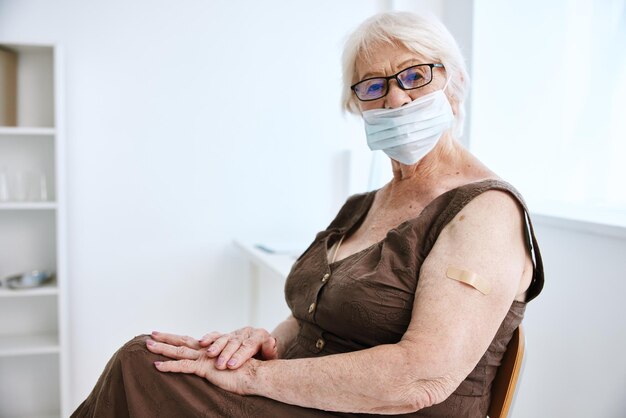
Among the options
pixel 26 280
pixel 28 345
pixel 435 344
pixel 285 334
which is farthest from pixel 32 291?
pixel 435 344

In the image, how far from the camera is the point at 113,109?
270cm

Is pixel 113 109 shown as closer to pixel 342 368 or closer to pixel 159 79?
pixel 159 79

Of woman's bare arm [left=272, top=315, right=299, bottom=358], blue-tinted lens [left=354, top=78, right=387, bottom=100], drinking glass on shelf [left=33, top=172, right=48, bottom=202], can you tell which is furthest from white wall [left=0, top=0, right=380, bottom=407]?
blue-tinted lens [left=354, top=78, right=387, bottom=100]

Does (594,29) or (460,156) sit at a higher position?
(594,29)

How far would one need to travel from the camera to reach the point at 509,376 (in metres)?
1.17

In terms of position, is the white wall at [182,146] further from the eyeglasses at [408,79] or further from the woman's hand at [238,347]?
the woman's hand at [238,347]

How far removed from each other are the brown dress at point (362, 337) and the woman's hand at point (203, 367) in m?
0.01

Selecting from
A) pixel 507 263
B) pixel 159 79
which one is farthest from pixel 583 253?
pixel 159 79

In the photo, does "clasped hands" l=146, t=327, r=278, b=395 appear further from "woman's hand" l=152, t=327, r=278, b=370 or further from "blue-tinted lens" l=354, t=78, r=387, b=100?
"blue-tinted lens" l=354, t=78, r=387, b=100

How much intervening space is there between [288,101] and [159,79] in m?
0.59

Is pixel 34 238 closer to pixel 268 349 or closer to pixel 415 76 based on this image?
pixel 268 349

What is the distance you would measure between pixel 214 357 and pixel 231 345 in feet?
0.16

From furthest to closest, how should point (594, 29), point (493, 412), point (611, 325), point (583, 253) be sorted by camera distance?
point (594, 29) < point (583, 253) < point (611, 325) < point (493, 412)

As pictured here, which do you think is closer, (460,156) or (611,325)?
(460,156)
